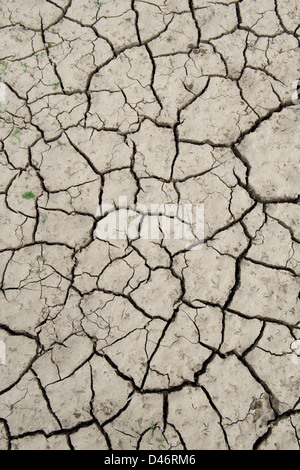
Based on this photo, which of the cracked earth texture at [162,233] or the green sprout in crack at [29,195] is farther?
the green sprout in crack at [29,195]

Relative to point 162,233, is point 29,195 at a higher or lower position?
higher

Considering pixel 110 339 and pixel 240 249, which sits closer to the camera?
pixel 110 339

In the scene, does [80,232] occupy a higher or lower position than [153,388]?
higher

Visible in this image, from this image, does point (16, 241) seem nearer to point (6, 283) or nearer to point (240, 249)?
point (6, 283)

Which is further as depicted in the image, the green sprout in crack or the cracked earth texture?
the green sprout in crack

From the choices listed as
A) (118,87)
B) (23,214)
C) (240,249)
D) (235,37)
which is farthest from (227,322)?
(235,37)
